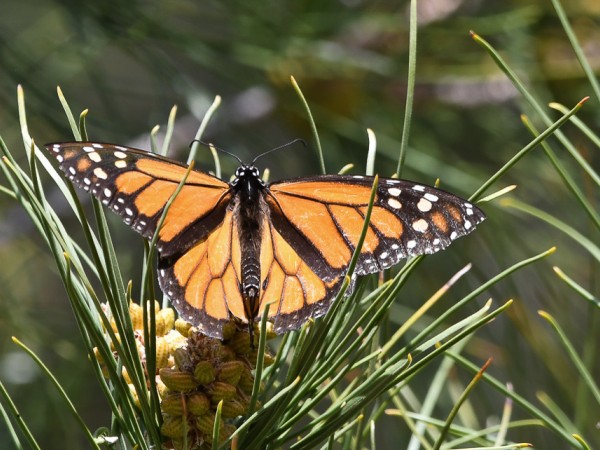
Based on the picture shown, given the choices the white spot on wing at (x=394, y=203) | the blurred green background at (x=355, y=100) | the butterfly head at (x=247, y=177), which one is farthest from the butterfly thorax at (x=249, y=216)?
the blurred green background at (x=355, y=100)

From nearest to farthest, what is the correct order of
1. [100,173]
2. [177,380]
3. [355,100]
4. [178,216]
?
[177,380]
[100,173]
[178,216]
[355,100]

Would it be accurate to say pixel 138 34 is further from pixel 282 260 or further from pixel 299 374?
pixel 299 374

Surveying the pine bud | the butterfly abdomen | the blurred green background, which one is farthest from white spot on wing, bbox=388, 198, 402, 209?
the blurred green background

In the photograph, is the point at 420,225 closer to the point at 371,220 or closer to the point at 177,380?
the point at 371,220

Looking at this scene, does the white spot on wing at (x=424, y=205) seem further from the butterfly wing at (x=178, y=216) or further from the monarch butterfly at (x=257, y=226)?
the butterfly wing at (x=178, y=216)

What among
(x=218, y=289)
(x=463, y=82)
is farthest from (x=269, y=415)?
(x=463, y=82)

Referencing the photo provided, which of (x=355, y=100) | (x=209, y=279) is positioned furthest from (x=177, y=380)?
(x=355, y=100)
